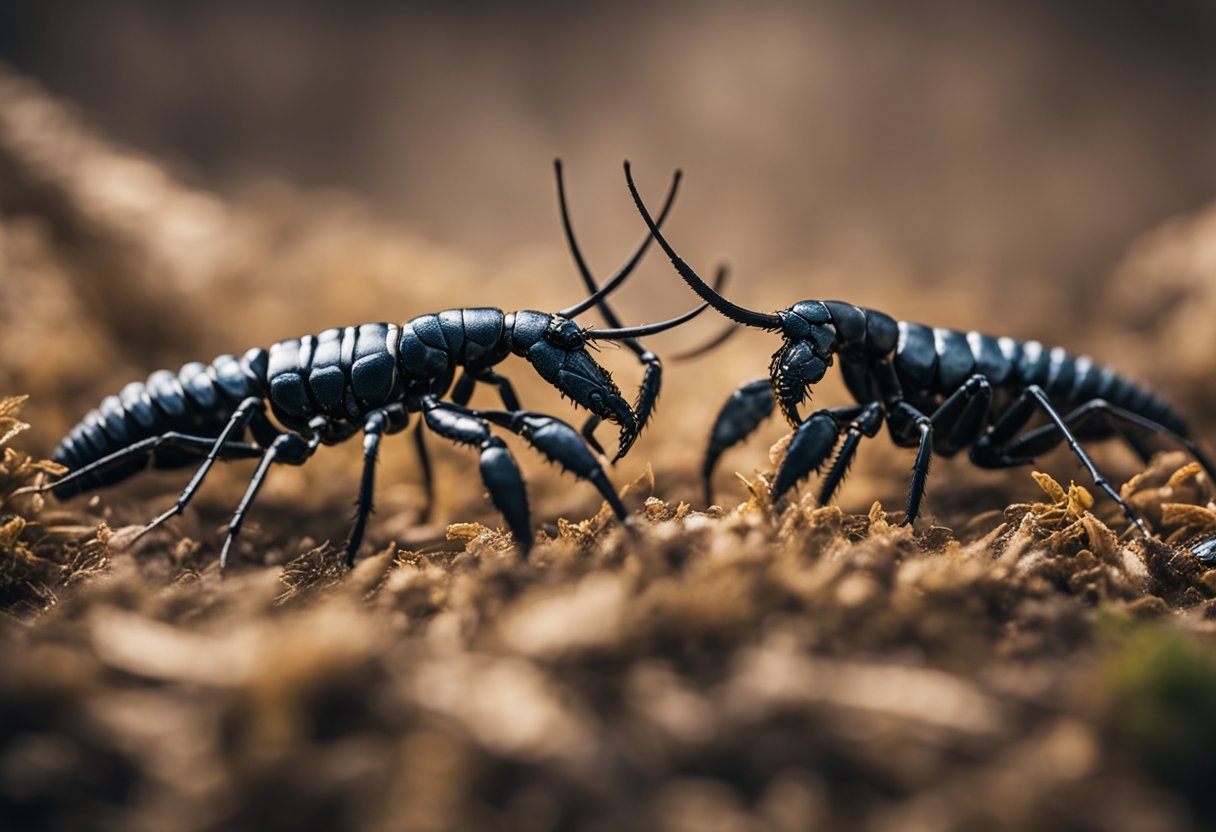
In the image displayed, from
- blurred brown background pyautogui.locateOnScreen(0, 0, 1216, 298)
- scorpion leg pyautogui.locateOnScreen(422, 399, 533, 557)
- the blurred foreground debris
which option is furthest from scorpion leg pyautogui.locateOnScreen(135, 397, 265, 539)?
blurred brown background pyautogui.locateOnScreen(0, 0, 1216, 298)

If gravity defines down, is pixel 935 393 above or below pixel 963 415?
above

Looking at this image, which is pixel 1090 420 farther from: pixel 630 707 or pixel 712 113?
pixel 712 113

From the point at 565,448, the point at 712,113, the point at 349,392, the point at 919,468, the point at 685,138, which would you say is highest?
the point at 712,113

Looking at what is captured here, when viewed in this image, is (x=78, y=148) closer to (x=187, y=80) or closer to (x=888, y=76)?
(x=187, y=80)

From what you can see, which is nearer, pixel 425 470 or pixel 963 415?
pixel 963 415

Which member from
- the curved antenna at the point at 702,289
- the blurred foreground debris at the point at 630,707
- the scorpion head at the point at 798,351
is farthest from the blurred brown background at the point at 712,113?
the blurred foreground debris at the point at 630,707

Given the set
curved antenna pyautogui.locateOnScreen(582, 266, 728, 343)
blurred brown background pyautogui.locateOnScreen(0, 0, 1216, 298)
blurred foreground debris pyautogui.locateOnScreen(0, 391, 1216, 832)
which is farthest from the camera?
blurred brown background pyautogui.locateOnScreen(0, 0, 1216, 298)

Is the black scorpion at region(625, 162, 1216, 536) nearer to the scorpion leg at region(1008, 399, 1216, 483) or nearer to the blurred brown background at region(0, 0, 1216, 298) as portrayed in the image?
the scorpion leg at region(1008, 399, 1216, 483)

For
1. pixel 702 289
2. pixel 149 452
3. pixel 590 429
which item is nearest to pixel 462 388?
pixel 590 429
